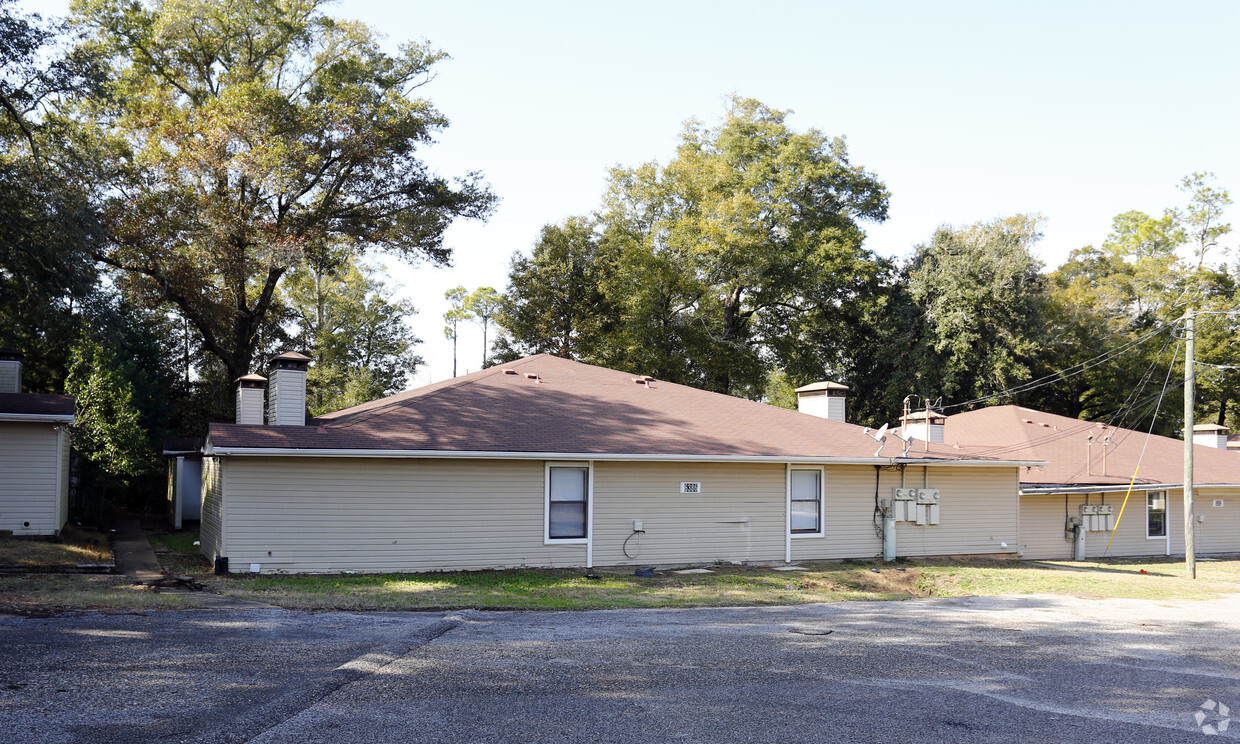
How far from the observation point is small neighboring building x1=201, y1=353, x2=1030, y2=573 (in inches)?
606

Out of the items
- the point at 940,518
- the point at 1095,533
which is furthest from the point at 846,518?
the point at 1095,533

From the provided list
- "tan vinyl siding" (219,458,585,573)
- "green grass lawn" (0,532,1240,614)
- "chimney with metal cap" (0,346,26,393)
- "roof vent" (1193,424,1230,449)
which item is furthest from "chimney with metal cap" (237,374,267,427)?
"roof vent" (1193,424,1230,449)

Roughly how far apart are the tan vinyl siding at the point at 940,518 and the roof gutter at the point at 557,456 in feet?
1.52

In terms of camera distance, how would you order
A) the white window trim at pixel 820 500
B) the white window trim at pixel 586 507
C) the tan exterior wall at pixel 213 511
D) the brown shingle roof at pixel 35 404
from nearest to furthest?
the tan exterior wall at pixel 213 511
the white window trim at pixel 586 507
the brown shingle roof at pixel 35 404
the white window trim at pixel 820 500

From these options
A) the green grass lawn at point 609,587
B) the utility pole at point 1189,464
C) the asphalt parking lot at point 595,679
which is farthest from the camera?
the utility pole at point 1189,464

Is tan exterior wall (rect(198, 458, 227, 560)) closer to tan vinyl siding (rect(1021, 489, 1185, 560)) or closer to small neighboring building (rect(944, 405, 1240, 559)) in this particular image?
small neighboring building (rect(944, 405, 1240, 559))

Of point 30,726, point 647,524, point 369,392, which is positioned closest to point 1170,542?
point 647,524

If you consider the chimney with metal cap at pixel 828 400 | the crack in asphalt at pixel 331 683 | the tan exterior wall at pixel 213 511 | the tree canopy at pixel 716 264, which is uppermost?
the tree canopy at pixel 716 264

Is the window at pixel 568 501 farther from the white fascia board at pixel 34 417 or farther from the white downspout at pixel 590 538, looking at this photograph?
the white fascia board at pixel 34 417

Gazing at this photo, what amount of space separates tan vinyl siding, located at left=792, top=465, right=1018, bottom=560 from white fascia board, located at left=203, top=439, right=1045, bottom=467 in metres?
0.47

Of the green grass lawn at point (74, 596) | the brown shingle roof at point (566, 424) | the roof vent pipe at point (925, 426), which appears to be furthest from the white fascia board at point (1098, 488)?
the green grass lawn at point (74, 596)

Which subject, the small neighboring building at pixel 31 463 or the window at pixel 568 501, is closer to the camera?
the window at pixel 568 501

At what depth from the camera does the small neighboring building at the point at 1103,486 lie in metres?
24.5

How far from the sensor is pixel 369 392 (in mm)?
44531
